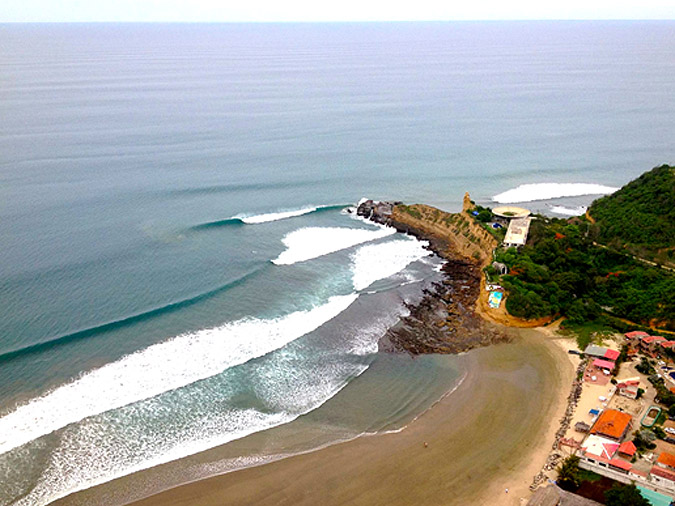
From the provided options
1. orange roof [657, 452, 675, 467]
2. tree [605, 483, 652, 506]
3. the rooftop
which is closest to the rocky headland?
the rooftop

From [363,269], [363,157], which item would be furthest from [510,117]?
[363,269]

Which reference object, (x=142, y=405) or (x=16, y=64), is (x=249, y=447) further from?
(x=16, y=64)

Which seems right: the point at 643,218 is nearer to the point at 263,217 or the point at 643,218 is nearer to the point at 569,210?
the point at 569,210

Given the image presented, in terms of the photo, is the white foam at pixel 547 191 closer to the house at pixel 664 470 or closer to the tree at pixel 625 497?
the house at pixel 664 470

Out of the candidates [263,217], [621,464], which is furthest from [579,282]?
[263,217]

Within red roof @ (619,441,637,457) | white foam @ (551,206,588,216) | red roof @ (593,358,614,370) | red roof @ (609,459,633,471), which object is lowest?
red roof @ (609,459,633,471)

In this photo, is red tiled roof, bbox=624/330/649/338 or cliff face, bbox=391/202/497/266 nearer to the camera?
red tiled roof, bbox=624/330/649/338

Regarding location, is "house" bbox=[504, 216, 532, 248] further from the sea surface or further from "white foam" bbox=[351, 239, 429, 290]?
the sea surface
